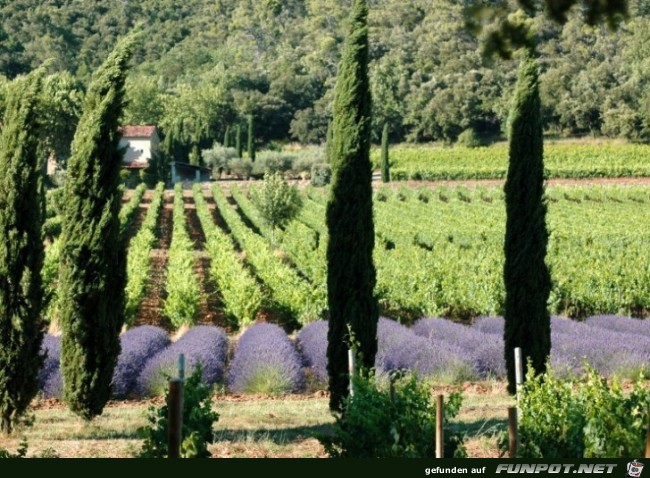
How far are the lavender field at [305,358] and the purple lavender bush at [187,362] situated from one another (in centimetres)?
1

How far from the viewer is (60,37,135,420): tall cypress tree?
11.4 m

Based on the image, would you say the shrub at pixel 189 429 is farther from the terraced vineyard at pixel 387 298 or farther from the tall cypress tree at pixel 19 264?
the terraced vineyard at pixel 387 298

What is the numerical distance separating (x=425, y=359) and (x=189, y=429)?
24.2 ft

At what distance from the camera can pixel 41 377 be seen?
14227 mm

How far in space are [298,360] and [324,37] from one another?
11491 cm

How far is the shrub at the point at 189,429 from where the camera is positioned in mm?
7488

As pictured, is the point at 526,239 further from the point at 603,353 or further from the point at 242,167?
the point at 242,167

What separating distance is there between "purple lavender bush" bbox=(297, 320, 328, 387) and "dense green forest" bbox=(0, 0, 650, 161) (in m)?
39.8

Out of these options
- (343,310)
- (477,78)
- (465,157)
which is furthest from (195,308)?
(477,78)

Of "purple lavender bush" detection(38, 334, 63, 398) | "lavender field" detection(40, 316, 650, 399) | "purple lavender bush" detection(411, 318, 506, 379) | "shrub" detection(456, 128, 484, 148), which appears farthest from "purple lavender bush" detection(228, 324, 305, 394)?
"shrub" detection(456, 128, 484, 148)

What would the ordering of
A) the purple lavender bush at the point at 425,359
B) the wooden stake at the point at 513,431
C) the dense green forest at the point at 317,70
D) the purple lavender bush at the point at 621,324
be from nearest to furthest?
the wooden stake at the point at 513,431 → the purple lavender bush at the point at 425,359 → the purple lavender bush at the point at 621,324 → the dense green forest at the point at 317,70

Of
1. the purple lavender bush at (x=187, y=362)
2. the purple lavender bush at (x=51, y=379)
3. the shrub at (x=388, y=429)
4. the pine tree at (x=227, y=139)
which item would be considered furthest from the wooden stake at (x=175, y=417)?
the pine tree at (x=227, y=139)

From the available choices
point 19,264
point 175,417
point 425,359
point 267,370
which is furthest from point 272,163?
point 175,417

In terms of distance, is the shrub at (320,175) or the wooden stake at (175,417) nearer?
the wooden stake at (175,417)
